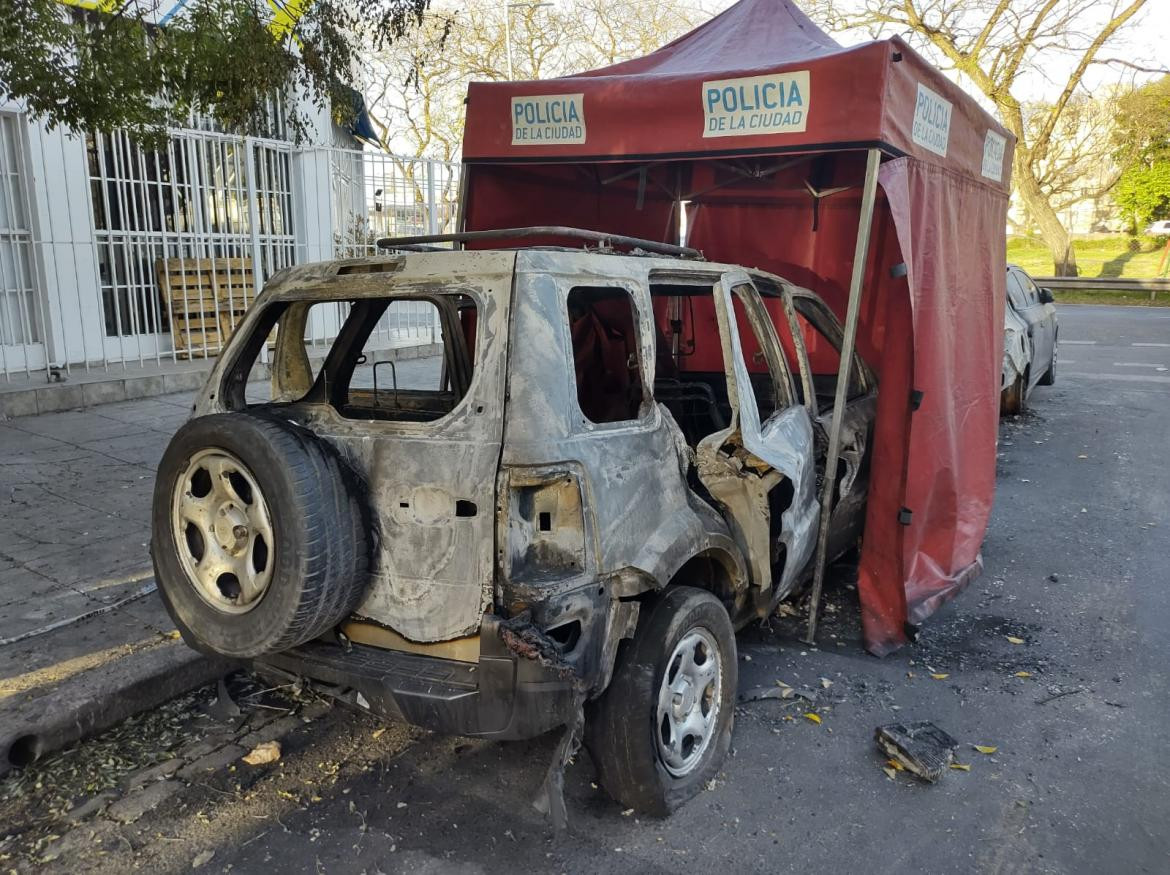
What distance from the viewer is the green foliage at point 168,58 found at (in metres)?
5.27

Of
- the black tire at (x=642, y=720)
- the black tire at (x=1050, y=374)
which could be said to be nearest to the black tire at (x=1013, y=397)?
the black tire at (x=1050, y=374)

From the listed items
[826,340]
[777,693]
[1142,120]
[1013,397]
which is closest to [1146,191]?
[1142,120]

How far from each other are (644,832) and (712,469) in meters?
1.31

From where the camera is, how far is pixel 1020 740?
3.45m

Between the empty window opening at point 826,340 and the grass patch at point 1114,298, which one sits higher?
the empty window opening at point 826,340

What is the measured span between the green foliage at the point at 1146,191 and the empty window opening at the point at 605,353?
127 ft

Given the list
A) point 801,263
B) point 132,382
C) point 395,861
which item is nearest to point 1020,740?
point 395,861

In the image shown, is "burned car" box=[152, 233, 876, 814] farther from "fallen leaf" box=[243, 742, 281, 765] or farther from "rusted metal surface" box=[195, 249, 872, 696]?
"fallen leaf" box=[243, 742, 281, 765]

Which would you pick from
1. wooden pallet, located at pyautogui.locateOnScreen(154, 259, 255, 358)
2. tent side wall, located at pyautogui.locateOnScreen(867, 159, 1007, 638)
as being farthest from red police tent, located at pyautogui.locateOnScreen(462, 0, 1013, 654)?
wooden pallet, located at pyautogui.locateOnScreen(154, 259, 255, 358)

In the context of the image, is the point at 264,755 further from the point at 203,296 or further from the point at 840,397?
the point at 203,296

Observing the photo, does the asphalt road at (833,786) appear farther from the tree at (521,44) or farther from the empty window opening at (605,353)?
the tree at (521,44)

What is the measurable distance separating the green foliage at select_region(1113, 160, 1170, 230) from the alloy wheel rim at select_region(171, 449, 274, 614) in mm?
41010

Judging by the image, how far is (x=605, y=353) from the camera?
4.54 meters

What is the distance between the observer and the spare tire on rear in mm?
2617
